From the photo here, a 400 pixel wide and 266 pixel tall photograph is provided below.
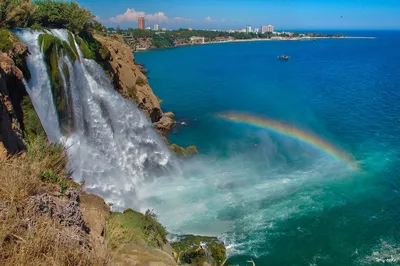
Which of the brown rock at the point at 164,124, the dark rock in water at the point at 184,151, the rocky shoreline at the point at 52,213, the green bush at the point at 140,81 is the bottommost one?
the dark rock in water at the point at 184,151

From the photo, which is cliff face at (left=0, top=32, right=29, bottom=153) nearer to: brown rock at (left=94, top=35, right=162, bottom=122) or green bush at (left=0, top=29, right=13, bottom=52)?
green bush at (left=0, top=29, right=13, bottom=52)

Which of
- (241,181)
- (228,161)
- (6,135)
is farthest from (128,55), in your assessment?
(6,135)

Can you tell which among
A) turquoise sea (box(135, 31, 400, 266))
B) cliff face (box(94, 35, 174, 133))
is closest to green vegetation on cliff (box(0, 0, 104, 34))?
cliff face (box(94, 35, 174, 133))

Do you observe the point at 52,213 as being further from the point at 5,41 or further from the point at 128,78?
the point at 128,78

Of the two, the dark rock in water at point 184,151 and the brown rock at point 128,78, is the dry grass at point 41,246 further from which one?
the brown rock at point 128,78

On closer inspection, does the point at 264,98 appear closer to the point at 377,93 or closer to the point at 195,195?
the point at 377,93

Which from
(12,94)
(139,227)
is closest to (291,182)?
(139,227)

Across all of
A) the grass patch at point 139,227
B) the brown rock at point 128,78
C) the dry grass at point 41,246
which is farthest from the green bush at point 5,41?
the dry grass at point 41,246
